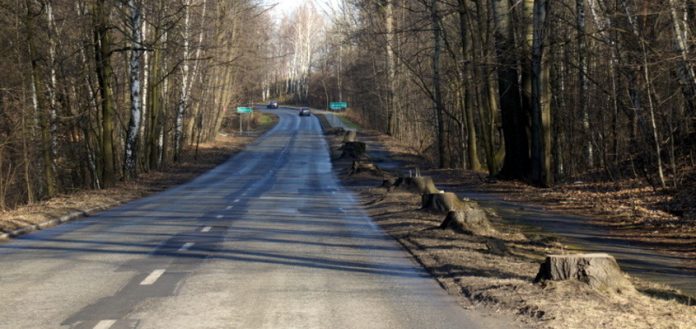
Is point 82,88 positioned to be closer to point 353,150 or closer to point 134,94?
point 134,94

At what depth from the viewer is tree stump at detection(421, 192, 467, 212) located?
19234 mm

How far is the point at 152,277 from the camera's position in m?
11.0

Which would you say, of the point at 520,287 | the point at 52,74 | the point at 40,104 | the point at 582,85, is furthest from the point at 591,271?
the point at 52,74

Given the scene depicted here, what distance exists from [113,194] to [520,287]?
22286mm

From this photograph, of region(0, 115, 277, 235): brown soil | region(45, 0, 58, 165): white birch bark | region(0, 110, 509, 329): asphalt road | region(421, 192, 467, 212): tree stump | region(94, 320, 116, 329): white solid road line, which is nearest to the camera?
Answer: region(94, 320, 116, 329): white solid road line

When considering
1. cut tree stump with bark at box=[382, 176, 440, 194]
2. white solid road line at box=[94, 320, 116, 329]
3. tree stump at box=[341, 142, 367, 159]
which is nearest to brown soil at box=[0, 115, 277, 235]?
tree stump at box=[341, 142, 367, 159]

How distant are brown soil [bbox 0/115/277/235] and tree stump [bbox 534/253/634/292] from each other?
1227 cm

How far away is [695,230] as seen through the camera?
47.8 ft

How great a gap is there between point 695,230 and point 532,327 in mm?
8142

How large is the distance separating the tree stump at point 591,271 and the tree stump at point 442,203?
381 inches

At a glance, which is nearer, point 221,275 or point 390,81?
point 221,275

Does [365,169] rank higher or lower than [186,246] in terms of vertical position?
lower

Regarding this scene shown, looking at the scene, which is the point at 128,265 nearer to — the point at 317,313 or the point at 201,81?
the point at 317,313

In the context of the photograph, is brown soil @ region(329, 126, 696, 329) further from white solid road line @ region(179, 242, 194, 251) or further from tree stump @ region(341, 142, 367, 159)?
tree stump @ region(341, 142, 367, 159)
